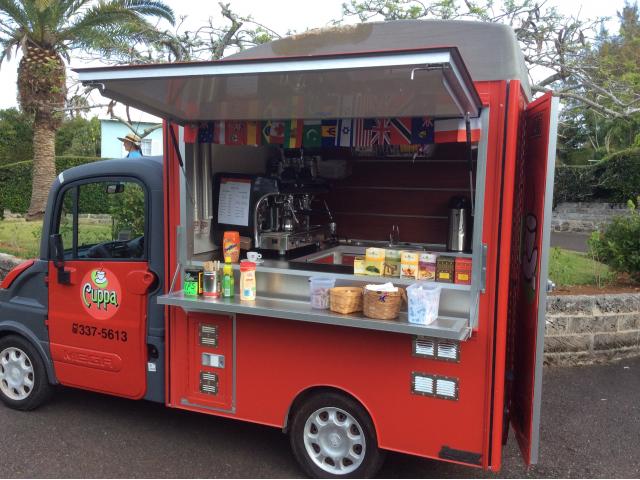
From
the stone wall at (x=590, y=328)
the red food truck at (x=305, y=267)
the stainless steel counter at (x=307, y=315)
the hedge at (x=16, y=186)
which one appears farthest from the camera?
the hedge at (x=16, y=186)

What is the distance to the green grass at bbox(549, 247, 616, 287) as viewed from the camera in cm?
696

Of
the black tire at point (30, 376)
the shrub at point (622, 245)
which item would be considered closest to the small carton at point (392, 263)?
the black tire at point (30, 376)

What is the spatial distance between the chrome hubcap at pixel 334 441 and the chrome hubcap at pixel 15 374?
7.52 ft

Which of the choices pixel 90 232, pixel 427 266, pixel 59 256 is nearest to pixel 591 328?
pixel 427 266

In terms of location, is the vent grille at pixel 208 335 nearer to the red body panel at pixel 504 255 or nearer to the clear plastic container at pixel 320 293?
the clear plastic container at pixel 320 293

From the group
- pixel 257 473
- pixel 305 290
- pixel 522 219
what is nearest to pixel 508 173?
pixel 522 219

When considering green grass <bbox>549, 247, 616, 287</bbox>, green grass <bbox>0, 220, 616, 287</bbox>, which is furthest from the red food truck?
green grass <bbox>549, 247, 616, 287</bbox>

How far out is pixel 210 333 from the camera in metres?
3.56

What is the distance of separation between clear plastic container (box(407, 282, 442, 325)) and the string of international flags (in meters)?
0.93

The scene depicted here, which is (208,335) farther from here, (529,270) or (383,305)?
(529,270)

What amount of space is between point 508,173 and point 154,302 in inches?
93.1

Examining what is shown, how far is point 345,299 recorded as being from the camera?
307 cm

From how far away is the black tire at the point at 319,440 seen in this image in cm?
319

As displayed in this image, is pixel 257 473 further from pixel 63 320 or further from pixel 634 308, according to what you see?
pixel 634 308
